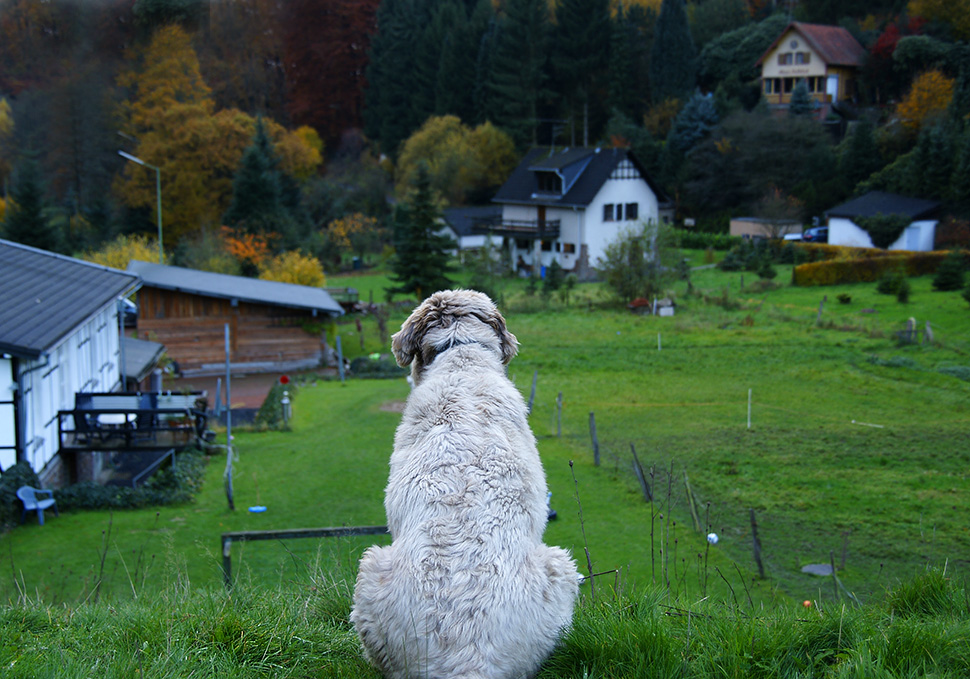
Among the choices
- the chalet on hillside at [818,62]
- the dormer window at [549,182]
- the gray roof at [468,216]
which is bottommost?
the gray roof at [468,216]

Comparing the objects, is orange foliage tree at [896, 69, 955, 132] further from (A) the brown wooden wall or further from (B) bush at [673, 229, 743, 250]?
(A) the brown wooden wall

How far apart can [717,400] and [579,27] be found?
49.4 metres

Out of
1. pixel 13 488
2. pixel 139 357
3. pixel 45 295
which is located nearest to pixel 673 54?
pixel 139 357

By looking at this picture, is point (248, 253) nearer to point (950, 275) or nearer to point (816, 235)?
point (816, 235)

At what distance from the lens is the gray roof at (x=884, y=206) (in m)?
44.0

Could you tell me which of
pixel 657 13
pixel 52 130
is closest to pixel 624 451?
pixel 52 130

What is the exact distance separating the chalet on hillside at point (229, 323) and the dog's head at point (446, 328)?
26567 millimetres

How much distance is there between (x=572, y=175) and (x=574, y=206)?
10.9 feet

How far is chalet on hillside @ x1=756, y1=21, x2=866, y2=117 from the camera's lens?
192 ft

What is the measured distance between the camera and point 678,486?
16.4 m

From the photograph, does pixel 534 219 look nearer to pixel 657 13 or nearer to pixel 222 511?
pixel 657 13

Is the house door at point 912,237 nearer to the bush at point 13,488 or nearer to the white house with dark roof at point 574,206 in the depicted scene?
the white house with dark roof at point 574,206

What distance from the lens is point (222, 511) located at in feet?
53.1

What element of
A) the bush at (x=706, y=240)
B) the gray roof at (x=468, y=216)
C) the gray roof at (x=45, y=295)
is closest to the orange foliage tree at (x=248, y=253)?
the gray roof at (x=468, y=216)
